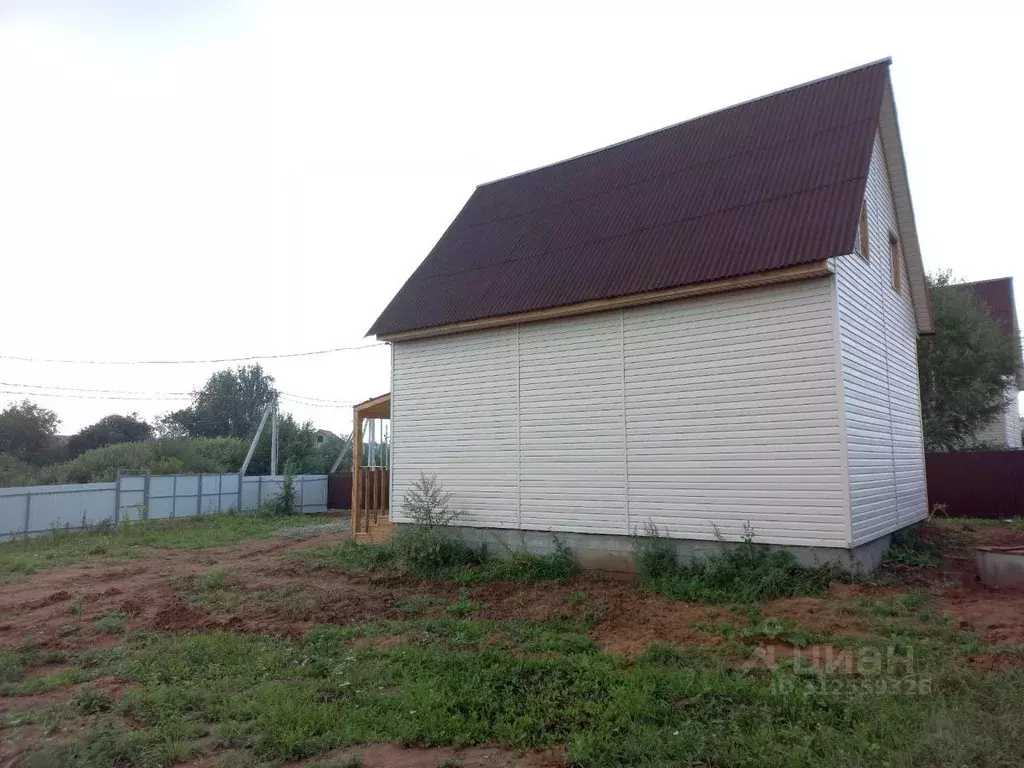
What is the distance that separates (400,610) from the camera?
355 inches

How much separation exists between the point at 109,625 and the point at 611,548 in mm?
6877

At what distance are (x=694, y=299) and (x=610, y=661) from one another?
557cm

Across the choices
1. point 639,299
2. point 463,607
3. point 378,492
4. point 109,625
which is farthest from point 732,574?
point 378,492

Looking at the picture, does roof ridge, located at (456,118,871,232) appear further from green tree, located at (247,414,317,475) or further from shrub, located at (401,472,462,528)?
green tree, located at (247,414,317,475)

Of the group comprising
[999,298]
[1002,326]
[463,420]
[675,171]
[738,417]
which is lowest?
[738,417]

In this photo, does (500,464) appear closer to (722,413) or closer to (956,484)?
(722,413)

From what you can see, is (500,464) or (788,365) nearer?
(788,365)

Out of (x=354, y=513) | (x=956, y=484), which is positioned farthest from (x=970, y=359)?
(x=354, y=513)

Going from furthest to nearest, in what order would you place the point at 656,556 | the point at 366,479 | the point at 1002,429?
the point at 1002,429 < the point at 366,479 < the point at 656,556

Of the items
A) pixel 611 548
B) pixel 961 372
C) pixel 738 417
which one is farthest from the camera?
pixel 961 372

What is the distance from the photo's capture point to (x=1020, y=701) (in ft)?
14.9

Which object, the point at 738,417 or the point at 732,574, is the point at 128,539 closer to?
the point at 732,574

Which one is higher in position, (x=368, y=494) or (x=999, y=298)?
(x=999, y=298)

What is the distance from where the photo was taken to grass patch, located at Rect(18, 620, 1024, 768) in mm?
4254
